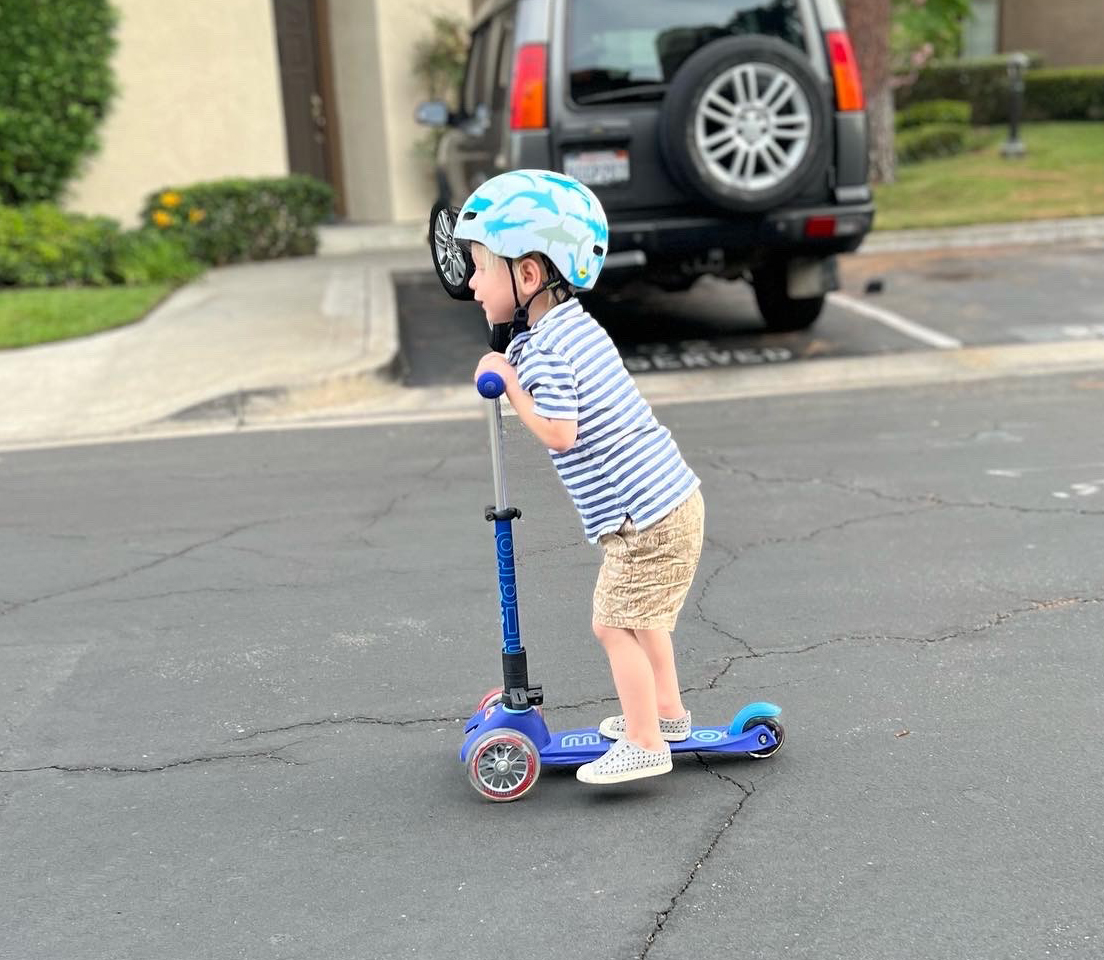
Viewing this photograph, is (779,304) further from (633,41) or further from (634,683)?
(634,683)

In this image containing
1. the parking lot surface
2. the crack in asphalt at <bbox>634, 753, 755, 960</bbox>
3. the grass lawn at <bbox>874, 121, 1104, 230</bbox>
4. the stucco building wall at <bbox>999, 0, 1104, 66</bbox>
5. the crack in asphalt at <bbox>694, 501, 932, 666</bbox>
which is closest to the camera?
the crack in asphalt at <bbox>634, 753, 755, 960</bbox>

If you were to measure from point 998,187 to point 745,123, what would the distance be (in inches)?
358

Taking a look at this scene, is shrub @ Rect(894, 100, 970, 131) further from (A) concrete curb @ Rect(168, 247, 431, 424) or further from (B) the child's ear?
(B) the child's ear

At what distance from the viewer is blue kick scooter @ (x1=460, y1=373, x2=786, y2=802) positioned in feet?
11.2

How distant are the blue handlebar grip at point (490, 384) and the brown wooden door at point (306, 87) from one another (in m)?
13.5

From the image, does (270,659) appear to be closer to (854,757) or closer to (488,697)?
(488,697)

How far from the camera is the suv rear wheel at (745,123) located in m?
7.59

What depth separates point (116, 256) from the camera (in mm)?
12273

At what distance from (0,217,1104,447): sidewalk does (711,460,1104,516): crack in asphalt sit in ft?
9.70

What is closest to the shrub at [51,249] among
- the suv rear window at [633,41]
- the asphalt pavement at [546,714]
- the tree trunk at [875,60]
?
the asphalt pavement at [546,714]

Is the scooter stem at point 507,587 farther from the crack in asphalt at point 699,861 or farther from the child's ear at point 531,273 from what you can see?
the crack in asphalt at point 699,861

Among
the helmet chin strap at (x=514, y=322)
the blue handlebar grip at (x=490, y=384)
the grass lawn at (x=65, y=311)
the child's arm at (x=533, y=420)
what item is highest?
the helmet chin strap at (x=514, y=322)

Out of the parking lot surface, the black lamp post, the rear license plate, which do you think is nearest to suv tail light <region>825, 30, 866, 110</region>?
the rear license plate

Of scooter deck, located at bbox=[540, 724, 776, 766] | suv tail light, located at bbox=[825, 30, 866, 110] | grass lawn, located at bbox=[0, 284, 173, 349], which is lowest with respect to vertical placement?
scooter deck, located at bbox=[540, 724, 776, 766]
